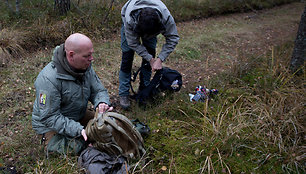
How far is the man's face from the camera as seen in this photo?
97.1 inches

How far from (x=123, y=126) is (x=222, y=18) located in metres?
8.83

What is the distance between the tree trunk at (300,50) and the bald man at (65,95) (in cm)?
384

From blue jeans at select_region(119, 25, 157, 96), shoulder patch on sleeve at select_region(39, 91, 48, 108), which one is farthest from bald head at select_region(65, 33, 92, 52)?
blue jeans at select_region(119, 25, 157, 96)

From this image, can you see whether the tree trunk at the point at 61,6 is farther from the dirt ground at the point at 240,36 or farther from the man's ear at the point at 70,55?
the man's ear at the point at 70,55

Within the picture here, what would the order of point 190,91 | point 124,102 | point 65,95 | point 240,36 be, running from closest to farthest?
point 65,95 → point 124,102 → point 190,91 → point 240,36

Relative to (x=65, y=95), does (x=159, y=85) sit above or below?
below

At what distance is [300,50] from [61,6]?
600 centimetres

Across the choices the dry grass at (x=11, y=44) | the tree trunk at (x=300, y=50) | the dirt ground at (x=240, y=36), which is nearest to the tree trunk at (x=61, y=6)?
the dry grass at (x=11, y=44)

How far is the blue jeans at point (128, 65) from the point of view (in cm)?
381

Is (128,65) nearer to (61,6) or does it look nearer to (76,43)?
(76,43)

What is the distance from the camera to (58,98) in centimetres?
252

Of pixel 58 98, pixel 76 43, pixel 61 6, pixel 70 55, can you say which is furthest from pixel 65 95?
pixel 61 6

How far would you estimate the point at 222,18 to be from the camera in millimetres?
10070

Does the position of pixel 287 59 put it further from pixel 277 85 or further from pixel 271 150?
pixel 271 150
